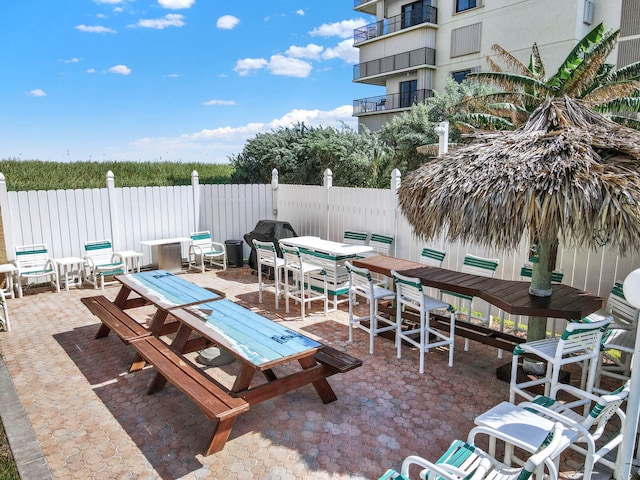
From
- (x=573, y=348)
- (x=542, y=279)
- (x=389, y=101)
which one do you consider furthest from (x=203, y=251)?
(x=389, y=101)

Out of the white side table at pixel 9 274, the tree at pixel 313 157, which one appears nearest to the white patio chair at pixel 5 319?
the white side table at pixel 9 274

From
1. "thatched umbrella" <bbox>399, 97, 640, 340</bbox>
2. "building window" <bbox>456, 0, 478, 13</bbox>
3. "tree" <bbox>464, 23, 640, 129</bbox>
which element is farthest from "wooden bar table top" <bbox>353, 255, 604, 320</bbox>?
"building window" <bbox>456, 0, 478, 13</bbox>

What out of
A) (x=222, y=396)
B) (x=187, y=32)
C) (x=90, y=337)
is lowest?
(x=90, y=337)

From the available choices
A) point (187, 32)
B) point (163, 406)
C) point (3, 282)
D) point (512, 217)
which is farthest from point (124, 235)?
point (187, 32)

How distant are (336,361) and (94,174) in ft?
43.0

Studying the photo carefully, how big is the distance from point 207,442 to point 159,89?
24965 mm

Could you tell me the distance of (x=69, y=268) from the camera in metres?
9.02

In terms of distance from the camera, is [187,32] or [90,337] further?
[187,32]

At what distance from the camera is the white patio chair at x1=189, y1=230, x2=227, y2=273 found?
9.98 m

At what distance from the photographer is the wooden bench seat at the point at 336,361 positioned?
399 cm

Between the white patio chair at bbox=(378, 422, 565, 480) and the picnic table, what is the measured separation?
1.46m

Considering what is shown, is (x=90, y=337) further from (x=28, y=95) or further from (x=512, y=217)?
(x=28, y=95)

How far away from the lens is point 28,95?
20.1 meters

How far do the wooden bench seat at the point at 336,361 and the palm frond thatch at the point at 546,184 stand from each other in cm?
166
